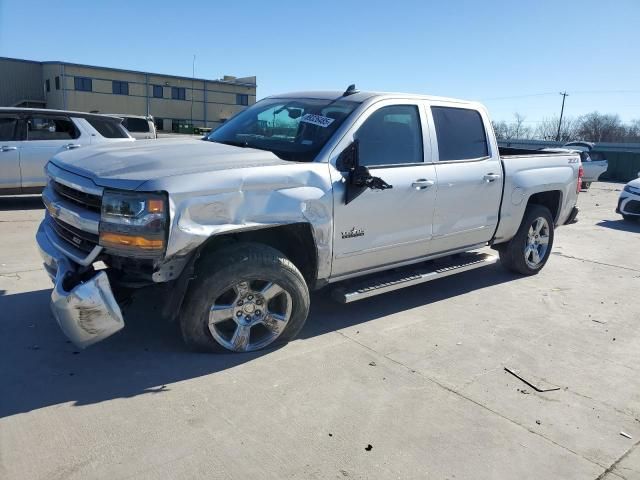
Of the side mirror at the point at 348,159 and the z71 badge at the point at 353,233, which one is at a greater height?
the side mirror at the point at 348,159

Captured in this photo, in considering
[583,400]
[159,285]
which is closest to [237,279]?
[159,285]

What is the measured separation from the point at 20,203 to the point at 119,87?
4800 centimetres

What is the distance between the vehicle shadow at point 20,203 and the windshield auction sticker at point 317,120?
7.39m

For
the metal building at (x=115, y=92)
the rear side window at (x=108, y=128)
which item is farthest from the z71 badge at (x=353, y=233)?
the metal building at (x=115, y=92)

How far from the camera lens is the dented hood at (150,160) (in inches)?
133

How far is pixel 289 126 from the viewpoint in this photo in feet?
15.2

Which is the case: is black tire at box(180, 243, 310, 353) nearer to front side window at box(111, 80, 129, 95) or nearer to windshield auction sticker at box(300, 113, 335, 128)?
windshield auction sticker at box(300, 113, 335, 128)

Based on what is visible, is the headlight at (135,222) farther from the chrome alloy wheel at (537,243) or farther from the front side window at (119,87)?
the front side window at (119,87)

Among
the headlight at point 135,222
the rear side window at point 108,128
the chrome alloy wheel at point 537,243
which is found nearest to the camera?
the headlight at point 135,222

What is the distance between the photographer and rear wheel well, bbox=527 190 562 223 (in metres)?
6.69

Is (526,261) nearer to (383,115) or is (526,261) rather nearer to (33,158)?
(383,115)

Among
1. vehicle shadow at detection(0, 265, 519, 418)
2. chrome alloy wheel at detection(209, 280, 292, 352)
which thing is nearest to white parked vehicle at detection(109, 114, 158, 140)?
vehicle shadow at detection(0, 265, 519, 418)

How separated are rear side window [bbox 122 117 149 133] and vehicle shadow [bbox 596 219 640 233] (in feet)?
45.1

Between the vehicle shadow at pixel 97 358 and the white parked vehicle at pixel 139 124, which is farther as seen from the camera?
the white parked vehicle at pixel 139 124
